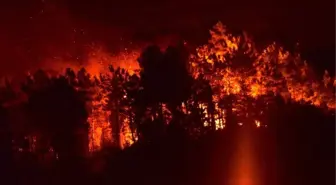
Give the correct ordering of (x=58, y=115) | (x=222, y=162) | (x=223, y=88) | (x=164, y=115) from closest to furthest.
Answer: (x=222, y=162) → (x=58, y=115) → (x=164, y=115) → (x=223, y=88)

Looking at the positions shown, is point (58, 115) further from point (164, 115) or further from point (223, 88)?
point (223, 88)

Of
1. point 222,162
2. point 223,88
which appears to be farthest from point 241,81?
point 222,162

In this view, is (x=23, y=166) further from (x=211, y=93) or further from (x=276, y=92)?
(x=276, y=92)

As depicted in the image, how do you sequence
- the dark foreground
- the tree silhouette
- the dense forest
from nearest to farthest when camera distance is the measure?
the dark foreground, the dense forest, the tree silhouette

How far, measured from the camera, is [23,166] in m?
45.7

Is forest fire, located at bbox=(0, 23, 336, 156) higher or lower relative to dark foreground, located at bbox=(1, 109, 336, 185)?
higher

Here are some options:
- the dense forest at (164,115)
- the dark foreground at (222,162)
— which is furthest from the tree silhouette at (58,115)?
the dark foreground at (222,162)

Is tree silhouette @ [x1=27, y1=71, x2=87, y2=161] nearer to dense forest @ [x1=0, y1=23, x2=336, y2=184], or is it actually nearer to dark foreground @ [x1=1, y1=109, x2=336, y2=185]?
dense forest @ [x1=0, y1=23, x2=336, y2=184]

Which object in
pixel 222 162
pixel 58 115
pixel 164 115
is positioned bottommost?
pixel 222 162

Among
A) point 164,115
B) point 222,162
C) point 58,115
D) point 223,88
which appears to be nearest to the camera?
point 222,162

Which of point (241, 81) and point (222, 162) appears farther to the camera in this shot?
point (241, 81)

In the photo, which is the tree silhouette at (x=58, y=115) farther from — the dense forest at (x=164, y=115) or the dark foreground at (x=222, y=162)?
the dark foreground at (x=222, y=162)

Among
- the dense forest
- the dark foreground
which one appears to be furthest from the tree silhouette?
the dark foreground

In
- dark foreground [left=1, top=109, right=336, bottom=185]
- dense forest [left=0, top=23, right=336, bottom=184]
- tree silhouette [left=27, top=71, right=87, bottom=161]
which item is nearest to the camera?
dark foreground [left=1, top=109, right=336, bottom=185]
